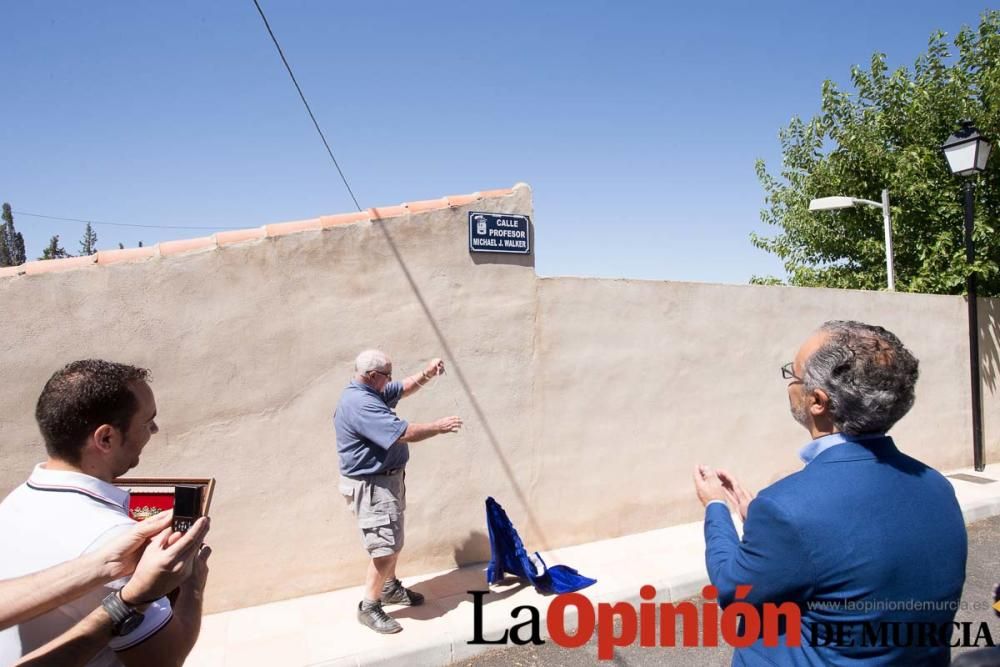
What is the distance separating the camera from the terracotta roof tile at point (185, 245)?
3771 millimetres

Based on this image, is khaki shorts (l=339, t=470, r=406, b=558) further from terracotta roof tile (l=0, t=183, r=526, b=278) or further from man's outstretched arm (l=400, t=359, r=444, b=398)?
terracotta roof tile (l=0, t=183, r=526, b=278)

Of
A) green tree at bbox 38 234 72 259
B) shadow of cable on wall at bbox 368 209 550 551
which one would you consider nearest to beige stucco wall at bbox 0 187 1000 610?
shadow of cable on wall at bbox 368 209 550 551

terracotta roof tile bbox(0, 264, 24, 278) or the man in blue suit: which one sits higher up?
terracotta roof tile bbox(0, 264, 24, 278)

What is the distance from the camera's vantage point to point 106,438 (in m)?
1.46

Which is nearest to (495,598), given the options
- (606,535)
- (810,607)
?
(606,535)

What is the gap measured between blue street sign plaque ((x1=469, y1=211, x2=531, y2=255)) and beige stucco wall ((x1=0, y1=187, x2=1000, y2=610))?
8cm

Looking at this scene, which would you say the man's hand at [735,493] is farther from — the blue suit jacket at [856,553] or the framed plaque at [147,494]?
the framed plaque at [147,494]

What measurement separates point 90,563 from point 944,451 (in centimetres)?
871

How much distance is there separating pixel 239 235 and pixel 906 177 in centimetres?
839

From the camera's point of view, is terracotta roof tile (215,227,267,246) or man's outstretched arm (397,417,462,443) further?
terracotta roof tile (215,227,267,246)

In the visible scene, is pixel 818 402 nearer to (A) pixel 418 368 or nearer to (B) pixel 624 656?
(B) pixel 624 656

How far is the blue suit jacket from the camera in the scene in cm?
Answer: 135

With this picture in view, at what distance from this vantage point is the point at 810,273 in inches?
396

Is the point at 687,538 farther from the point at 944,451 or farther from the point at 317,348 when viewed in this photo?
the point at 944,451
